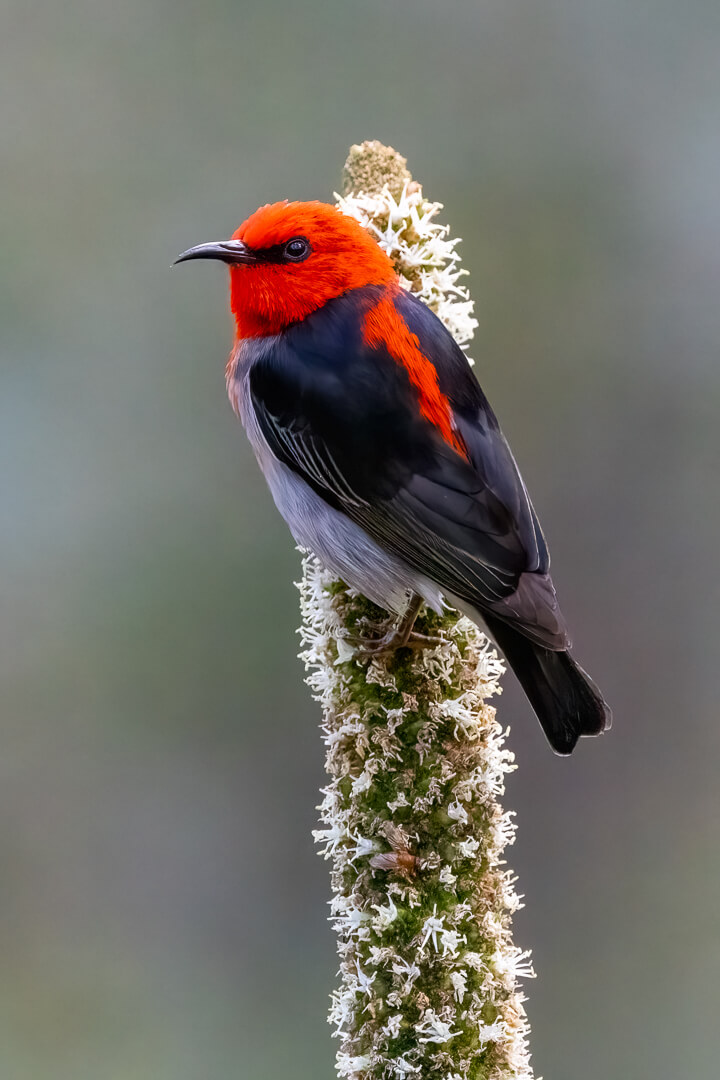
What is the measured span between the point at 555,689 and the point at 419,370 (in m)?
0.85

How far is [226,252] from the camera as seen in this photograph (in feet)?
9.80

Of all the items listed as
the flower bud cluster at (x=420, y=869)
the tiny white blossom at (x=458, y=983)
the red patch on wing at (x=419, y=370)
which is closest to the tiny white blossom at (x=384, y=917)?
the flower bud cluster at (x=420, y=869)

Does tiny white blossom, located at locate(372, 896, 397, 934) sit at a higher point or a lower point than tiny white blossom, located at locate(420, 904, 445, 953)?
higher

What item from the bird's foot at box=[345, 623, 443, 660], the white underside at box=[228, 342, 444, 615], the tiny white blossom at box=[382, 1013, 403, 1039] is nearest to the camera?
the tiny white blossom at box=[382, 1013, 403, 1039]

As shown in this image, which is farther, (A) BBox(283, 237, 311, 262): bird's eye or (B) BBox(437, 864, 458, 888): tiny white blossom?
(A) BBox(283, 237, 311, 262): bird's eye

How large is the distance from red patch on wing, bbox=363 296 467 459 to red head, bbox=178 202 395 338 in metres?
0.15

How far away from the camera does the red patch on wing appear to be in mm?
2910

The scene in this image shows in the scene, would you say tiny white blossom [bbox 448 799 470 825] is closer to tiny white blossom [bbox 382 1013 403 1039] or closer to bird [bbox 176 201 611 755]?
tiny white blossom [bbox 382 1013 403 1039]

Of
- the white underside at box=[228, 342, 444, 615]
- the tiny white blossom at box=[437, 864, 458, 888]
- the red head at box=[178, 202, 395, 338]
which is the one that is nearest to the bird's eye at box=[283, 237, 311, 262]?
the red head at box=[178, 202, 395, 338]

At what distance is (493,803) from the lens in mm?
2305

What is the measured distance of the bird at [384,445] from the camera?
272 centimetres

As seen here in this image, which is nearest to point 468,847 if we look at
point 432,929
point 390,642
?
point 432,929

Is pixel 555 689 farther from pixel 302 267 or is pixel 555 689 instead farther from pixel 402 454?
pixel 302 267

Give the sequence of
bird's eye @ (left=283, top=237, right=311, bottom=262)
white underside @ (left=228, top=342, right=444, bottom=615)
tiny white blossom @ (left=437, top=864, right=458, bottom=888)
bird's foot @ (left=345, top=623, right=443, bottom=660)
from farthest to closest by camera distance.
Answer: bird's eye @ (left=283, top=237, right=311, bottom=262)
white underside @ (left=228, top=342, right=444, bottom=615)
bird's foot @ (left=345, top=623, right=443, bottom=660)
tiny white blossom @ (left=437, top=864, right=458, bottom=888)
